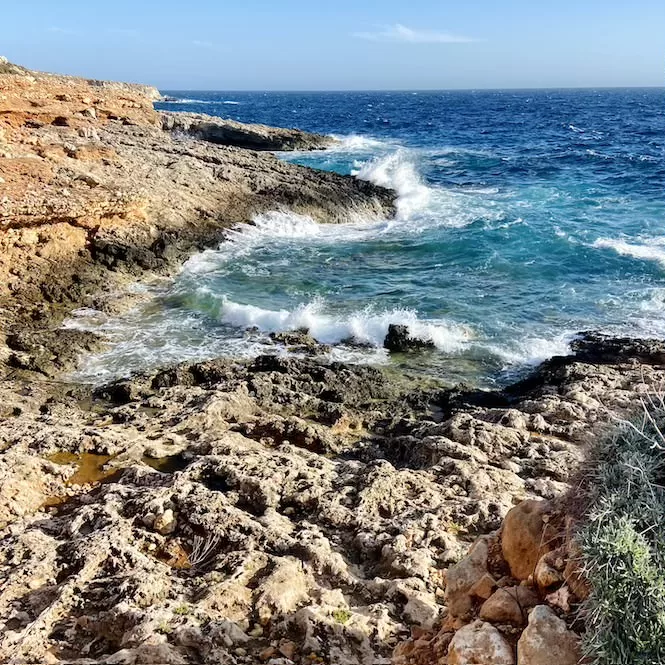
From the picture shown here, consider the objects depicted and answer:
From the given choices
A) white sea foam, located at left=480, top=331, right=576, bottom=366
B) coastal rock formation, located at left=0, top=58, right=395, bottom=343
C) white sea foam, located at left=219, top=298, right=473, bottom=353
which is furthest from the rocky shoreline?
white sea foam, located at left=219, top=298, right=473, bottom=353

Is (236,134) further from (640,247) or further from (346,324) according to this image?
(346,324)

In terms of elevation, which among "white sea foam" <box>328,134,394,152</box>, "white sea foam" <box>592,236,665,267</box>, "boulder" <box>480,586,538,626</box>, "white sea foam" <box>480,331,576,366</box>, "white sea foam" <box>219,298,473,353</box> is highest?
"white sea foam" <box>328,134,394,152</box>

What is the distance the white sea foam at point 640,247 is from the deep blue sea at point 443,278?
0.09 metres

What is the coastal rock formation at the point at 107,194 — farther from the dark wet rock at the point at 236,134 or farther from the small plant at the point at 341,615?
the dark wet rock at the point at 236,134

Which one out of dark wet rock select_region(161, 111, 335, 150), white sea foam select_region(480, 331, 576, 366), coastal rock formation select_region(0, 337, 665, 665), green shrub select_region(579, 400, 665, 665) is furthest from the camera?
dark wet rock select_region(161, 111, 335, 150)

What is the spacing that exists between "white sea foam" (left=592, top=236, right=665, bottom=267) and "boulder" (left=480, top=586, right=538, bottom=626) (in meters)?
17.6

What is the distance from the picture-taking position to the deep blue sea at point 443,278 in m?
13.2

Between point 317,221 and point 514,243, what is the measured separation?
7643 mm

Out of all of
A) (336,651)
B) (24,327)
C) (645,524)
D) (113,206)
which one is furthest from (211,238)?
(645,524)

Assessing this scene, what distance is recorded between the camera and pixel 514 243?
21.8m

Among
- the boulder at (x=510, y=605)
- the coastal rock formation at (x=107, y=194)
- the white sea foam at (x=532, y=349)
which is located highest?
the coastal rock formation at (x=107, y=194)

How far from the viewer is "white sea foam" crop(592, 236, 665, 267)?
19391mm

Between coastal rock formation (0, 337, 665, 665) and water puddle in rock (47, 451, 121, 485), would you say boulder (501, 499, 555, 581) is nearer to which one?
coastal rock formation (0, 337, 665, 665)

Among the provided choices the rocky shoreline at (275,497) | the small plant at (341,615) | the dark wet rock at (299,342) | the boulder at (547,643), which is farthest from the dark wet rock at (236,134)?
the boulder at (547,643)
